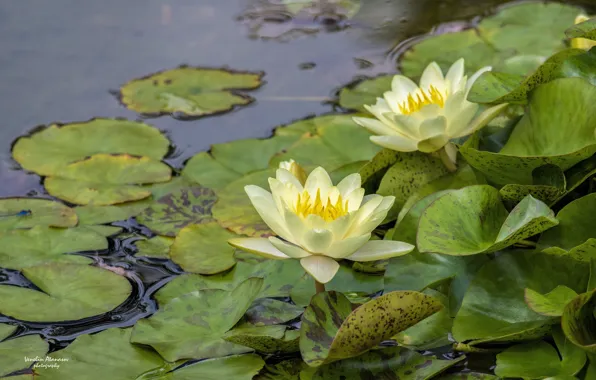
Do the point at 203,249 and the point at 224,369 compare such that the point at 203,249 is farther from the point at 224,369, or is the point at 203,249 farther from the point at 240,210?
the point at 224,369

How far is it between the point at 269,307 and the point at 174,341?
21cm

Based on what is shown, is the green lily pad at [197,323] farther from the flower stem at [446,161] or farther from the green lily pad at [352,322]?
the flower stem at [446,161]

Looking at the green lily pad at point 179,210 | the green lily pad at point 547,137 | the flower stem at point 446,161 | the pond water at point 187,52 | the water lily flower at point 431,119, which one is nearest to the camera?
the green lily pad at point 547,137

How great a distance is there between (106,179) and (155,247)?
13.9 inches

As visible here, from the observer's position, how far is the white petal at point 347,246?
51.5 inches

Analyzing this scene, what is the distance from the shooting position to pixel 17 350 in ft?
4.80

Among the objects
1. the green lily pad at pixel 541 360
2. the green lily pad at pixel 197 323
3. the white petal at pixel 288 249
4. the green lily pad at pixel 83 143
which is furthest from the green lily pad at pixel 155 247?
the green lily pad at pixel 541 360

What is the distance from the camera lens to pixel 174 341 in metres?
1.43

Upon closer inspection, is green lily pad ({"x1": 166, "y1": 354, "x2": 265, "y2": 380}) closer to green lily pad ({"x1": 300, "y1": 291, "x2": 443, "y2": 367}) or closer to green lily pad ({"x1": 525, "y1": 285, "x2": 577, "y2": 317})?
green lily pad ({"x1": 300, "y1": 291, "x2": 443, "y2": 367})

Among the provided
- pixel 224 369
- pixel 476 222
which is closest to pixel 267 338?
pixel 224 369

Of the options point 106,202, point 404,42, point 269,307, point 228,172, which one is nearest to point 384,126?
point 269,307

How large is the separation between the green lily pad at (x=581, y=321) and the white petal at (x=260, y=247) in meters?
0.49

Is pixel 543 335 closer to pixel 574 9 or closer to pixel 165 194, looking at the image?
pixel 165 194

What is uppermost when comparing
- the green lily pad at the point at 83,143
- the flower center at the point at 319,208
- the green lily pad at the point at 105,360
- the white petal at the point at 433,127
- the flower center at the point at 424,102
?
the flower center at the point at 424,102
